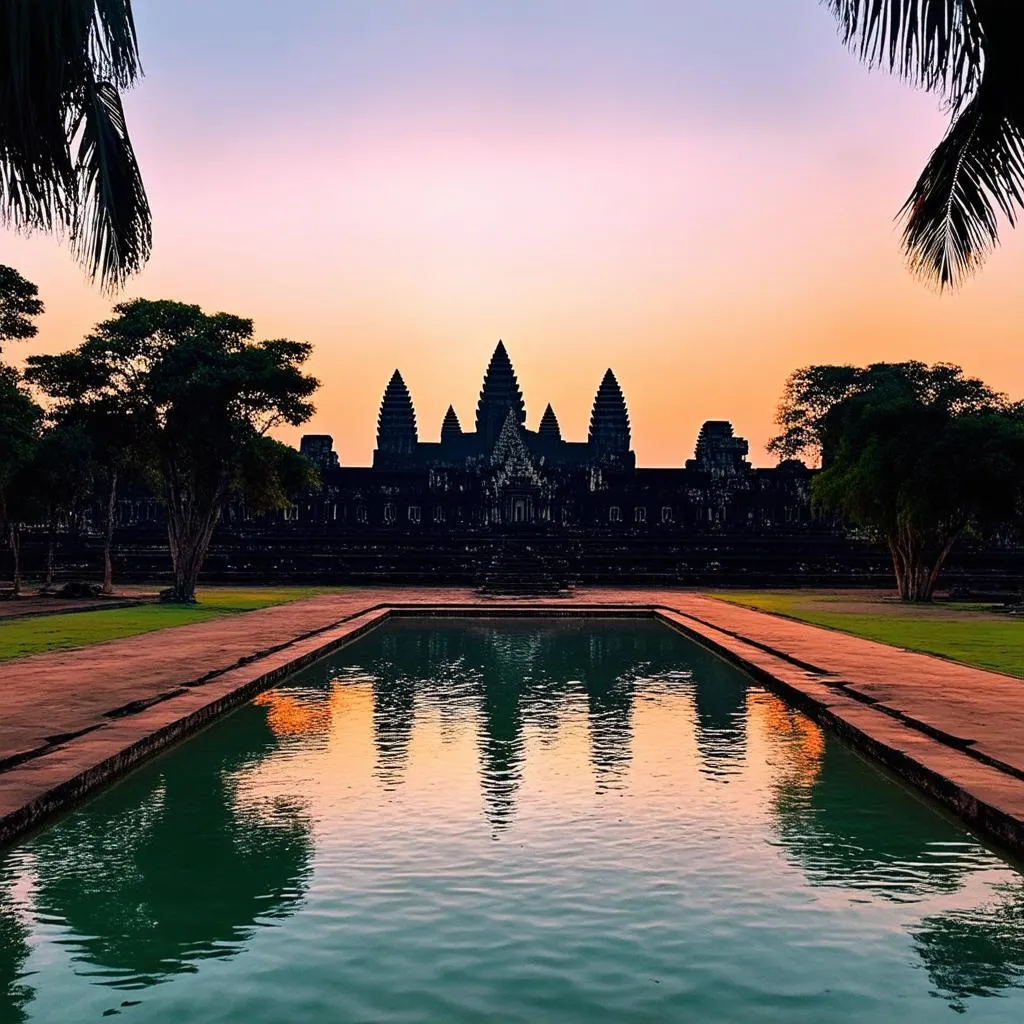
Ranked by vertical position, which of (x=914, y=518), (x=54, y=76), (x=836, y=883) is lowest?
(x=836, y=883)

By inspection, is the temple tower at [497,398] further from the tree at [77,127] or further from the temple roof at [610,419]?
the tree at [77,127]

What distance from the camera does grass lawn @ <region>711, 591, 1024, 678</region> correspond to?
18219mm

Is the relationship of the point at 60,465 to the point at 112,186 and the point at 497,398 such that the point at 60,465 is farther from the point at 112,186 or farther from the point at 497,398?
the point at 497,398

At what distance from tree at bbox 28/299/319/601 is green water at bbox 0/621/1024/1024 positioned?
1834 centimetres

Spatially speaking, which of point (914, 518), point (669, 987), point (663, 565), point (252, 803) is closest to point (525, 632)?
point (914, 518)

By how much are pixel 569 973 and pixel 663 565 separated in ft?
144

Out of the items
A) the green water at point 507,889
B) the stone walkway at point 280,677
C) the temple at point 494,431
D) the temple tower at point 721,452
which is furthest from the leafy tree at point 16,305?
the temple at point 494,431

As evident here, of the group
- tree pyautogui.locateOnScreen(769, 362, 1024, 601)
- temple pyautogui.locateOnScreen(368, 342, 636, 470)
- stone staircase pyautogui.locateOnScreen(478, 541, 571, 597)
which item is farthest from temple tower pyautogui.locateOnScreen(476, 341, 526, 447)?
tree pyautogui.locateOnScreen(769, 362, 1024, 601)

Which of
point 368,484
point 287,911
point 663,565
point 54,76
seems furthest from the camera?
point 368,484

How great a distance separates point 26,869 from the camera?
6.86 meters

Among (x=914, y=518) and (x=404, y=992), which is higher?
(x=914, y=518)

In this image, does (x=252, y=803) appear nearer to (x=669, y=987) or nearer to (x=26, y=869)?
(x=26, y=869)

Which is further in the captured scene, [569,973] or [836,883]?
[836,883]

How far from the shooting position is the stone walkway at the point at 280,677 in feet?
27.0
